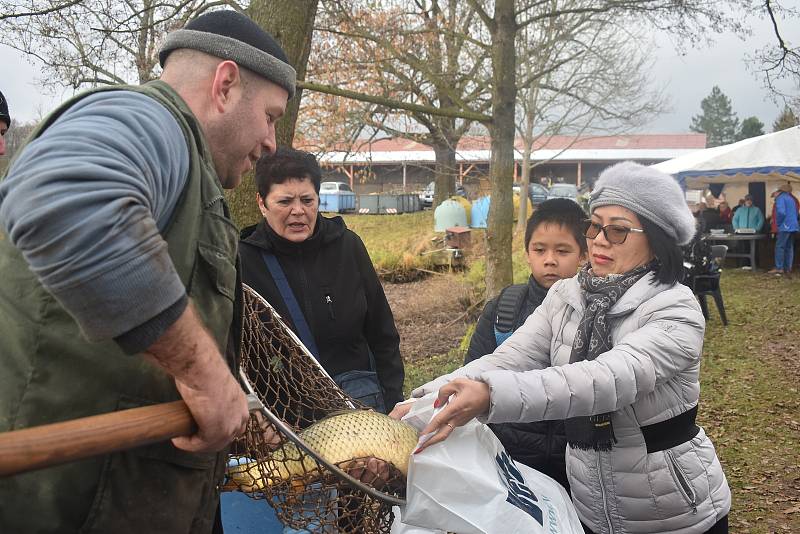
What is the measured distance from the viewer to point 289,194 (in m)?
3.26

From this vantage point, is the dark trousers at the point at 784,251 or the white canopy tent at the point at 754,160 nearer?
the white canopy tent at the point at 754,160

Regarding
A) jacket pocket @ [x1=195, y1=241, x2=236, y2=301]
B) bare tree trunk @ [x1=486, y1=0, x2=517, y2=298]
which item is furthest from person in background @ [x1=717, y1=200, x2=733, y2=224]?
jacket pocket @ [x1=195, y1=241, x2=236, y2=301]

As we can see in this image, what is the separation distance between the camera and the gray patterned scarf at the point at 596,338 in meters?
2.32

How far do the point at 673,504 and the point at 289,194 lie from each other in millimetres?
2047

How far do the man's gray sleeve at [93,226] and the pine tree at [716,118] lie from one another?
3945 inches

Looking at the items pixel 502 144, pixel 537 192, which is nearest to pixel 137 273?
pixel 502 144

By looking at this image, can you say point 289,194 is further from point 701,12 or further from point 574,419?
point 701,12

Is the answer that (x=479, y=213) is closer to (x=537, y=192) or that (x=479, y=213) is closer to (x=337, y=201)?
(x=537, y=192)

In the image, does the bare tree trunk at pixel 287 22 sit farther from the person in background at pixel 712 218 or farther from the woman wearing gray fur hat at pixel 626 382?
the person in background at pixel 712 218

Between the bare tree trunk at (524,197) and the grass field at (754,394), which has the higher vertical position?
the bare tree trunk at (524,197)

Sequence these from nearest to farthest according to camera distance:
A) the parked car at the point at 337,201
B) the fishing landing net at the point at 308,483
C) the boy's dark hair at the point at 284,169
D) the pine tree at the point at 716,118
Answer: the fishing landing net at the point at 308,483 < the boy's dark hair at the point at 284,169 < the parked car at the point at 337,201 < the pine tree at the point at 716,118

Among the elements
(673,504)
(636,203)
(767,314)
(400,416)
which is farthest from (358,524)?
(767,314)

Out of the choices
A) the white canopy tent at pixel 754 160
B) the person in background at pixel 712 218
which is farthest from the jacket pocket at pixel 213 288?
the person in background at pixel 712 218

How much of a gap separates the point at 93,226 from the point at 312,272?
6.97 feet
